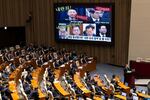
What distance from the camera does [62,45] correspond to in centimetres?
2911

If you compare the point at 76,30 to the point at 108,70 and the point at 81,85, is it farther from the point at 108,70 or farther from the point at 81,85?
the point at 81,85

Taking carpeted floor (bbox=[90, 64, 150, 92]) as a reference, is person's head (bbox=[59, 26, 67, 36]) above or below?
above

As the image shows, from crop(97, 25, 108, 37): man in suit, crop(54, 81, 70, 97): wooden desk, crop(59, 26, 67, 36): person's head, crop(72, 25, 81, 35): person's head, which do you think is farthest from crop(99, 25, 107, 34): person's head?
crop(54, 81, 70, 97): wooden desk

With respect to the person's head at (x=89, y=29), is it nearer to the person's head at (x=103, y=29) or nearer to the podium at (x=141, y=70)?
the person's head at (x=103, y=29)

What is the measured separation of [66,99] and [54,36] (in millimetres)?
15437

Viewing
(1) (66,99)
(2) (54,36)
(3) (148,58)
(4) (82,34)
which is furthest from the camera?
(2) (54,36)

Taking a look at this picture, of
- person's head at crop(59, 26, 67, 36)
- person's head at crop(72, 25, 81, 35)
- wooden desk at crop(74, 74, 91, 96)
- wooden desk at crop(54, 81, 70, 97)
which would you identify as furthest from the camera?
person's head at crop(59, 26, 67, 36)

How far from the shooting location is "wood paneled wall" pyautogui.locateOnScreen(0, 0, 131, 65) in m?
25.5

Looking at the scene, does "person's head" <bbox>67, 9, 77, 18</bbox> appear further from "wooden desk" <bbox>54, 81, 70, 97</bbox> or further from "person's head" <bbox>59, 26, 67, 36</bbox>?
"wooden desk" <bbox>54, 81, 70, 97</bbox>

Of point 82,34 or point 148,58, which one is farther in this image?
point 82,34

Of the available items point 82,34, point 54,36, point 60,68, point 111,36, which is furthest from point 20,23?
point 60,68

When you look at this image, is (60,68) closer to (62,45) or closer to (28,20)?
(62,45)

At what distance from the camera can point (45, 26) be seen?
29.8m

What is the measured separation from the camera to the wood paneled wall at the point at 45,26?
2555cm
